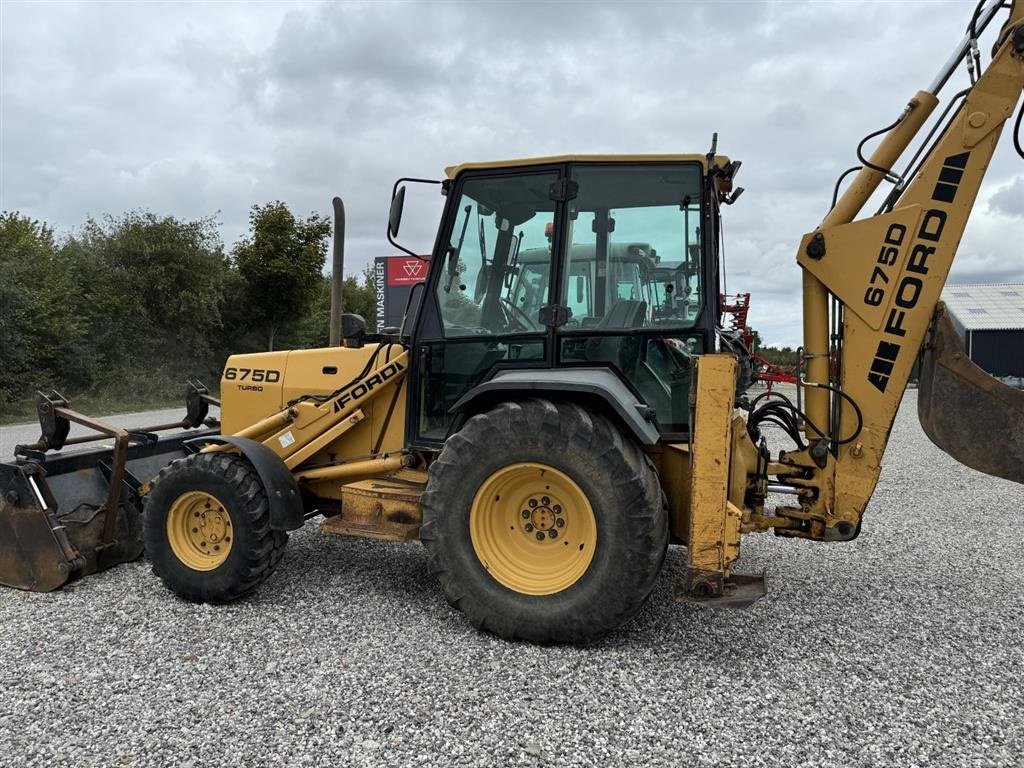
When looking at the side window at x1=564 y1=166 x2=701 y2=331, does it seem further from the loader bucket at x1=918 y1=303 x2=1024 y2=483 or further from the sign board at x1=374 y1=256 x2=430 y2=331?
the sign board at x1=374 y1=256 x2=430 y2=331

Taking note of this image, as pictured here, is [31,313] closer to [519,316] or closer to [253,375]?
[253,375]

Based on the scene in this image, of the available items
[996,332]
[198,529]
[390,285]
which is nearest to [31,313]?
[390,285]

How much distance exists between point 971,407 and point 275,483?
386 centimetres

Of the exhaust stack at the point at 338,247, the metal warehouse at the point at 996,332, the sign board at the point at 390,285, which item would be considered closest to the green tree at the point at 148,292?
the sign board at the point at 390,285

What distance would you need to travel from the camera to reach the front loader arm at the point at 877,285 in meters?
3.56

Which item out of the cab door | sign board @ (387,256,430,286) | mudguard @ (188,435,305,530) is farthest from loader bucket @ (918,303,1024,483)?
sign board @ (387,256,430,286)

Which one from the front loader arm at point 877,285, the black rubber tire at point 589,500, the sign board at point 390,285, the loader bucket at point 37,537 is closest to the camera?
the black rubber tire at point 589,500

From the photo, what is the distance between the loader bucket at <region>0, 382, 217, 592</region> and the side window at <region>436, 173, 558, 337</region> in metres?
2.35

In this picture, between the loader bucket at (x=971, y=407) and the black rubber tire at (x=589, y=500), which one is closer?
the black rubber tire at (x=589, y=500)

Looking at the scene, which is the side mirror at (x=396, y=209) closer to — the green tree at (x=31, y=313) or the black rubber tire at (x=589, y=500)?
the black rubber tire at (x=589, y=500)

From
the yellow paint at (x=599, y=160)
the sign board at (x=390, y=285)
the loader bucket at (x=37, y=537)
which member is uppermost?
the sign board at (x=390, y=285)

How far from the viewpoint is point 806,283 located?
13.0ft

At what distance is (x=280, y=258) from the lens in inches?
979

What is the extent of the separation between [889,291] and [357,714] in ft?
10.8
